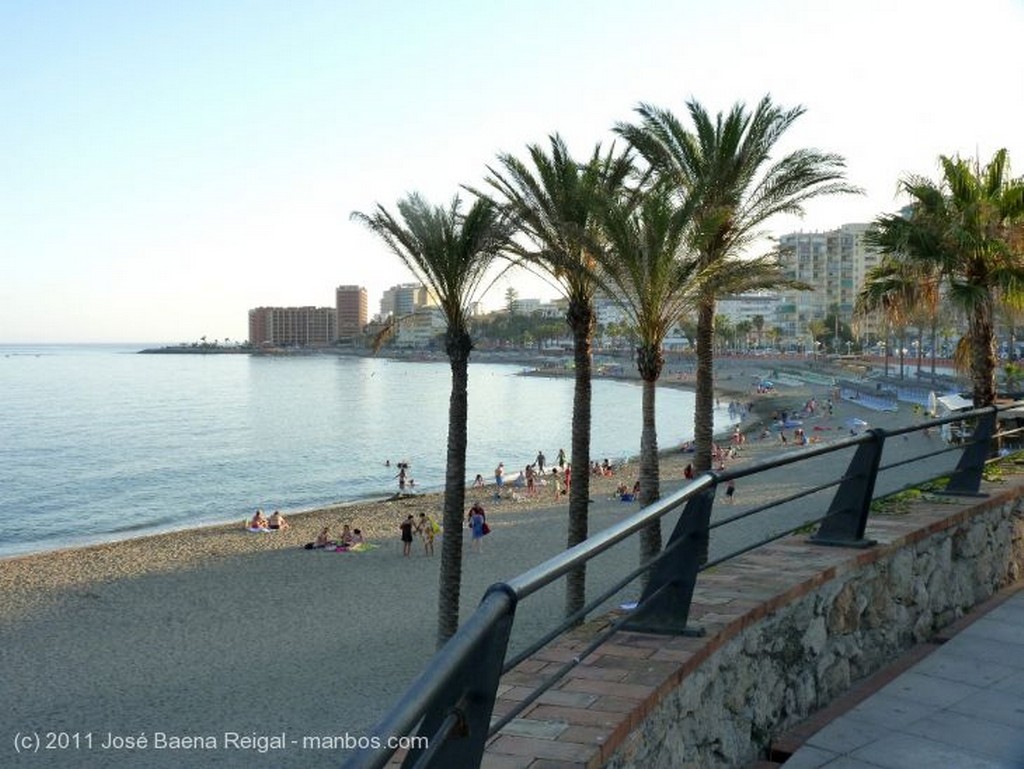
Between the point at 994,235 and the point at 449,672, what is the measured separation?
15.7 metres

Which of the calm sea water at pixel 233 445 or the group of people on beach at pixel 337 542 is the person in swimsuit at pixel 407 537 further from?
the calm sea water at pixel 233 445

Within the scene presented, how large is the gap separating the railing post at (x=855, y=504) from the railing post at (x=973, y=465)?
1363mm

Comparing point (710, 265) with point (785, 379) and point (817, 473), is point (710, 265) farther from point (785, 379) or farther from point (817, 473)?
point (785, 379)

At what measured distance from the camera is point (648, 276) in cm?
1556

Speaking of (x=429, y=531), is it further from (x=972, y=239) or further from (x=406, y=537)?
(x=972, y=239)

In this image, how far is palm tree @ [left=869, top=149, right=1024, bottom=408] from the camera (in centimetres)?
1472

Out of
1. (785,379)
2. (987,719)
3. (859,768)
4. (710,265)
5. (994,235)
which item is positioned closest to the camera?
(859,768)

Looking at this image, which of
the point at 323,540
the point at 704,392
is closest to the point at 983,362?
the point at 704,392

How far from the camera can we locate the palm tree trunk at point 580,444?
15.4 m

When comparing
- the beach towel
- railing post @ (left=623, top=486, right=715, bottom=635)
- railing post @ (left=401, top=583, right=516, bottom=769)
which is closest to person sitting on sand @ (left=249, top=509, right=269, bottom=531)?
the beach towel

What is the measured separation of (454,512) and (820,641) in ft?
39.4

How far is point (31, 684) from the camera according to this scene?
1697 centimetres

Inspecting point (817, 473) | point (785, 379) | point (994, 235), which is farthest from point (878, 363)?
point (994, 235)

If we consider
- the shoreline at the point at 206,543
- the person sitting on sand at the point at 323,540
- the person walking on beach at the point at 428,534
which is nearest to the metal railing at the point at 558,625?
the shoreline at the point at 206,543
